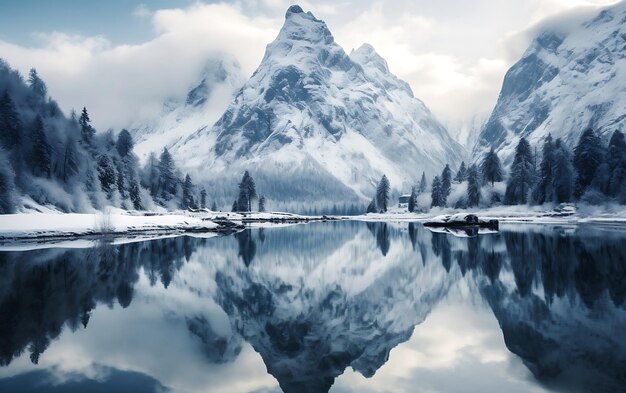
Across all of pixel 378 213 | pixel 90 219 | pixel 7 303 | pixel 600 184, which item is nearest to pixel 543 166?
pixel 600 184

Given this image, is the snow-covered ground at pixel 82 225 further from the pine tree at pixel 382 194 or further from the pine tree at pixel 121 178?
the pine tree at pixel 382 194

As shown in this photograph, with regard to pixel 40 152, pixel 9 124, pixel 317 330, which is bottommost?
pixel 317 330

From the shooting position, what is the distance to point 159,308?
1719 cm

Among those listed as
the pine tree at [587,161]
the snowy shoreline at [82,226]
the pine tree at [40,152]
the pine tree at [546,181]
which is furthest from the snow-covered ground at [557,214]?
the pine tree at [40,152]

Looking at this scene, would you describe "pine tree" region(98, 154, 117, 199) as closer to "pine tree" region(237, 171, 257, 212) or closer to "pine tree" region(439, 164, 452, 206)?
"pine tree" region(237, 171, 257, 212)

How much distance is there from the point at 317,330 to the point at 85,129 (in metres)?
107

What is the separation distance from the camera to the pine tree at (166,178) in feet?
415

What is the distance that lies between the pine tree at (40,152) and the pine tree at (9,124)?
2624 millimetres

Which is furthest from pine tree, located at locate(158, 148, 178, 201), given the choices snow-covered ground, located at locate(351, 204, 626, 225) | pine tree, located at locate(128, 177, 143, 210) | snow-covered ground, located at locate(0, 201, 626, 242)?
snow-covered ground, located at locate(351, 204, 626, 225)

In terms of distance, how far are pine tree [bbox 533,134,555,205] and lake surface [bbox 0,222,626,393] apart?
77.9m

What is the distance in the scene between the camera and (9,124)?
8062 cm

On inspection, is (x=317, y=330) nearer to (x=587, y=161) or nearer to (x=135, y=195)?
(x=587, y=161)

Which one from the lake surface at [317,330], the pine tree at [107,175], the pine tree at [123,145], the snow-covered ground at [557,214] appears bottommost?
the lake surface at [317,330]

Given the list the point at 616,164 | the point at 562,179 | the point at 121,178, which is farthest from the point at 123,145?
the point at 616,164
